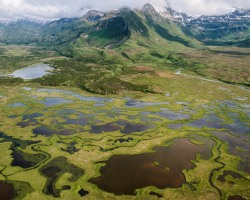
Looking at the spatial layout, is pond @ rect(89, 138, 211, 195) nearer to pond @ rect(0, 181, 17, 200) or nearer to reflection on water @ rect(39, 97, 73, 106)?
pond @ rect(0, 181, 17, 200)

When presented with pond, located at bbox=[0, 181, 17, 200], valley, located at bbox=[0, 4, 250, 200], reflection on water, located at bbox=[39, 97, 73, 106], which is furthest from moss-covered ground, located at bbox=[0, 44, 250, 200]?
pond, located at bbox=[0, 181, 17, 200]

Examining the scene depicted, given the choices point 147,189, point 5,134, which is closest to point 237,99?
point 147,189

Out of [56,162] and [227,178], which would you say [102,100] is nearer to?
[56,162]

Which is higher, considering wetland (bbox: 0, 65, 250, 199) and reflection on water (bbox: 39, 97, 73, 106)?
wetland (bbox: 0, 65, 250, 199)

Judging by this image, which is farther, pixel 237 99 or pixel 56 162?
pixel 237 99

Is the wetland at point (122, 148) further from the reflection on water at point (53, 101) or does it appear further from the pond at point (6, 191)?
the reflection on water at point (53, 101)

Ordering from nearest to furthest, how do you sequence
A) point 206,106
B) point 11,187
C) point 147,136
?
point 11,187, point 147,136, point 206,106

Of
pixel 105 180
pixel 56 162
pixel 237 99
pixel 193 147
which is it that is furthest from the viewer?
pixel 237 99

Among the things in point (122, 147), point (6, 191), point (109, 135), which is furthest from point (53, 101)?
point (6, 191)

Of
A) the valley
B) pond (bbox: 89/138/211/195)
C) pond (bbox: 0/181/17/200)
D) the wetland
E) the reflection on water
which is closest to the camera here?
pond (bbox: 0/181/17/200)
